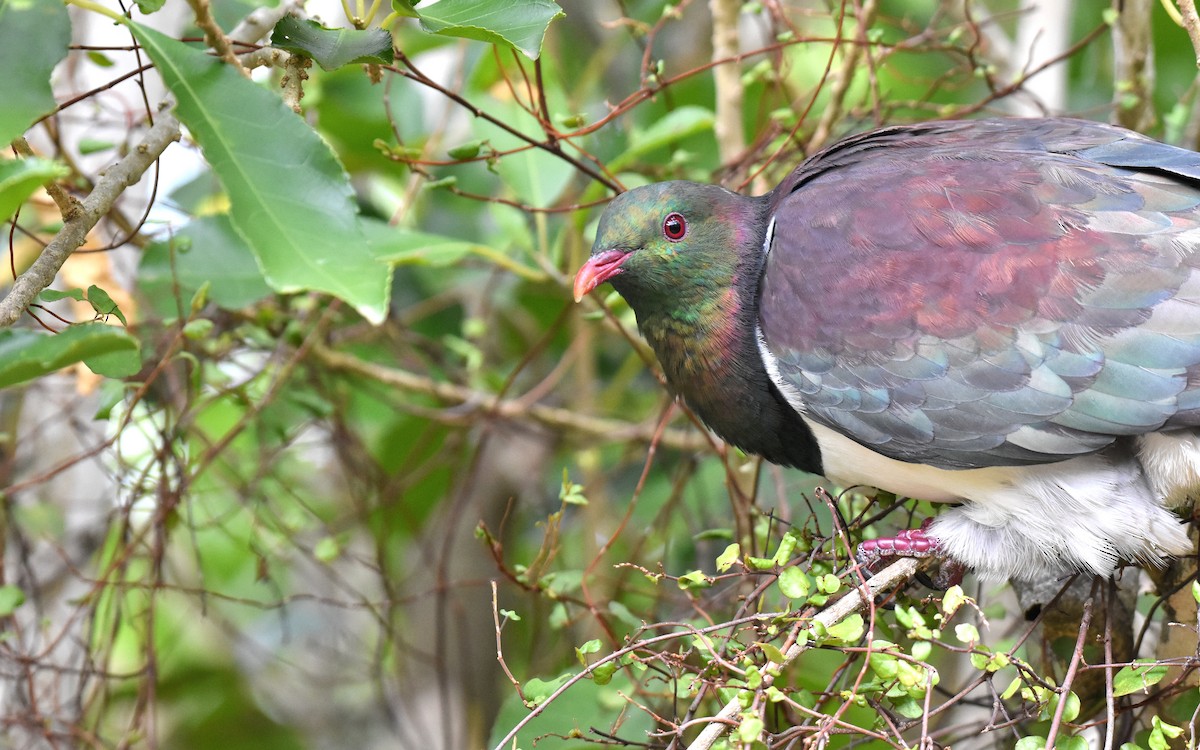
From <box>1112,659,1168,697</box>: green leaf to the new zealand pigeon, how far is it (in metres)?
0.29

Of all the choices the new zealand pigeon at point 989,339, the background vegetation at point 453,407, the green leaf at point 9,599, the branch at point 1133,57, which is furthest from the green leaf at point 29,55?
the branch at point 1133,57

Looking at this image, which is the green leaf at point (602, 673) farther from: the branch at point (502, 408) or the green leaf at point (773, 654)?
the branch at point (502, 408)

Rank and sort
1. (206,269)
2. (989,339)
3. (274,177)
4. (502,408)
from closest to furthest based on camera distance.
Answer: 1. (274,177)
2. (989,339)
3. (206,269)
4. (502,408)

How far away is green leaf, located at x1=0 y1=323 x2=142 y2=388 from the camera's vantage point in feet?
4.22

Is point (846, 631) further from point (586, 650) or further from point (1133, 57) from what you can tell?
point (1133, 57)

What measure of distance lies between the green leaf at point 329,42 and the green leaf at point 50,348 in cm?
51

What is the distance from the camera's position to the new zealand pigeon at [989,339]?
195 centimetres

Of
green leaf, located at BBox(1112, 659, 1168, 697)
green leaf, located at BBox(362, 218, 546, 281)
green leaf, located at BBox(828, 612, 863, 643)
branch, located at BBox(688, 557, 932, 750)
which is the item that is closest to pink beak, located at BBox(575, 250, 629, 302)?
green leaf, located at BBox(362, 218, 546, 281)

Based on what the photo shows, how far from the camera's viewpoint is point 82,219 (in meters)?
1.54

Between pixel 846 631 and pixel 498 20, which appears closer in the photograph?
pixel 846 631

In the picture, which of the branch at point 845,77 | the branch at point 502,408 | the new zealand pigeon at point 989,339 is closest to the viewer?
the new zealand pigeon at point 989,339

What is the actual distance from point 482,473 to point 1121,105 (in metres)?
2.34

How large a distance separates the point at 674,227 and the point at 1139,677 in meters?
1.19

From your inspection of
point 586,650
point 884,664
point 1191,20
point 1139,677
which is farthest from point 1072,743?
point 1191,20
